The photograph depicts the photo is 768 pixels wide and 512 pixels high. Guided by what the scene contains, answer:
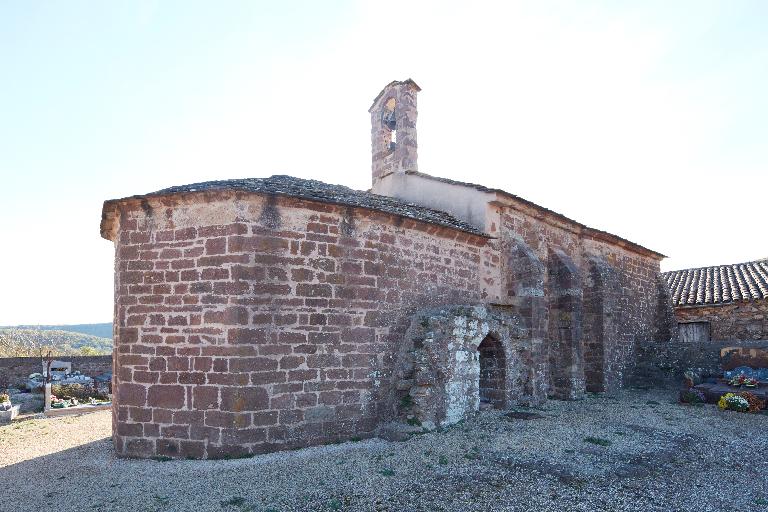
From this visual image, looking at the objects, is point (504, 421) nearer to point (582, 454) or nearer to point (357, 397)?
point (582, 454)

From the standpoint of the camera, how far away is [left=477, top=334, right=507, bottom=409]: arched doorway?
9.85m

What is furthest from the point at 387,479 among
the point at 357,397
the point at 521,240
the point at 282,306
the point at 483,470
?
the point at 521,240

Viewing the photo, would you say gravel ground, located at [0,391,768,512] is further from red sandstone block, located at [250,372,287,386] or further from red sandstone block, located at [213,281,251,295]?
red sandstone block, located at [213,281,251,295]

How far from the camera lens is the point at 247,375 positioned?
21.6 ft

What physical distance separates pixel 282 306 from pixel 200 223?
174cm

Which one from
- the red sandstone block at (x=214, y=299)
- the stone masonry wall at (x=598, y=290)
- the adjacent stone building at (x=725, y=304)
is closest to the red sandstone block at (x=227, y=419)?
the red sandstone block at (x=214, y=299)

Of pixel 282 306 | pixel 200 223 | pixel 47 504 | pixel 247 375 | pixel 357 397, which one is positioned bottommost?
pixel 47 504

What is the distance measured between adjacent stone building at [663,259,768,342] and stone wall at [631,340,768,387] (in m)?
3.50

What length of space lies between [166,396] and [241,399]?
119cm

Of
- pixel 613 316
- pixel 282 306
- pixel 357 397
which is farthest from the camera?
pixel 613 316

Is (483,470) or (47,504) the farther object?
(483,470)

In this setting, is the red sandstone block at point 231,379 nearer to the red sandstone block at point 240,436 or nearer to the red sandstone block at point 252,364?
the red sandstone block at point 252,364

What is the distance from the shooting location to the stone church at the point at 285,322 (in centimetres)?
668

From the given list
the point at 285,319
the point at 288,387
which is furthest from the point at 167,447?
the point at 285,319
